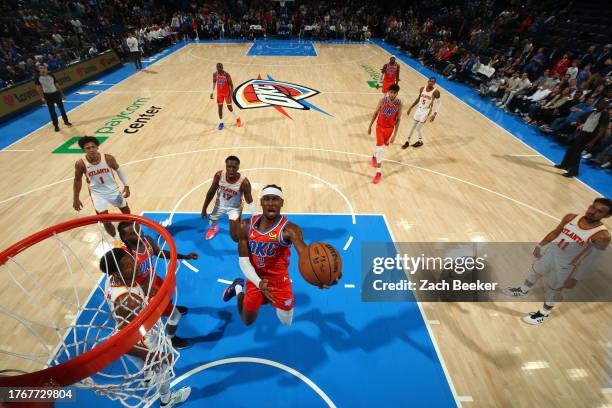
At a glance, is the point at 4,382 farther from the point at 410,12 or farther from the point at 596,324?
the point at 410,12

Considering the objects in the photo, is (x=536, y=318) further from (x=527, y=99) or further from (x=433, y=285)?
(x=527, y=99)

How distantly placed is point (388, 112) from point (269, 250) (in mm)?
4807

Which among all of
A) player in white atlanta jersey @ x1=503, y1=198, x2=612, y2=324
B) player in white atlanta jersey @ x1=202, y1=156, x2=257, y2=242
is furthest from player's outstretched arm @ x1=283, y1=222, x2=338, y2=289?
player in white atlanta jersey @ x1=503, y1=198, x2=612, y2=324

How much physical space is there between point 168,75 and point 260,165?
433 inches

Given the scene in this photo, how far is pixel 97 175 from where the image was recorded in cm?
516

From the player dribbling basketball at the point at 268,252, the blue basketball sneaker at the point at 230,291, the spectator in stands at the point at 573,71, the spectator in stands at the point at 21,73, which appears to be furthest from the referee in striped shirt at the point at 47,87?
the spectator in stands at the point at 573,71

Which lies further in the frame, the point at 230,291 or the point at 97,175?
the point at 97,175

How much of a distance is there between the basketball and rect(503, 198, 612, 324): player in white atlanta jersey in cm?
295

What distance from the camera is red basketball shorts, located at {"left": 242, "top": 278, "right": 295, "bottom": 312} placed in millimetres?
3859

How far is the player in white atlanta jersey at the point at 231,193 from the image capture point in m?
5.24

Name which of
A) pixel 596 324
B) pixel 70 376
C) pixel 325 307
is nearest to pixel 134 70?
pixel 325 307

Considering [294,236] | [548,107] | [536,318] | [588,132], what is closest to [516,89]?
[548,107]

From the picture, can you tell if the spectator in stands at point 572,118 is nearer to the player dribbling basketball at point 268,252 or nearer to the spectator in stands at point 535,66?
the spectator in stands at point 535,66

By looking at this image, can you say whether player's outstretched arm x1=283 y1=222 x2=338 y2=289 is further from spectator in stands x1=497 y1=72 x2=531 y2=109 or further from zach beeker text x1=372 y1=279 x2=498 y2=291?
spectator in stands x1=497 y1=72 x2=531 y2=109
